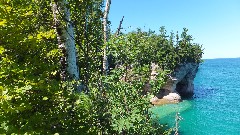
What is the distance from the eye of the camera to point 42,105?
9.30m

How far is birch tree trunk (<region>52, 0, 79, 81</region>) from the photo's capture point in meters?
11.6

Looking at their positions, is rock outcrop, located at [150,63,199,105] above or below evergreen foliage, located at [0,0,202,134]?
below

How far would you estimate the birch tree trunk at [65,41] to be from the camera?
11555mm

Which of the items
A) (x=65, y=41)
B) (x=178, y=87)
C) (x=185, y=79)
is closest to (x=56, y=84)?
(x=65, y=41)

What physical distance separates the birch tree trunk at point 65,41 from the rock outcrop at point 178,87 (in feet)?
179

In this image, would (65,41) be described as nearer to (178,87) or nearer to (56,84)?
(56,84)

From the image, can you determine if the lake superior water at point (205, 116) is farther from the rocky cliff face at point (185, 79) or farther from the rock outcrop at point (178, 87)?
the rocky cliff face at point (185, 79)

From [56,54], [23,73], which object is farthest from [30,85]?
[56,54]

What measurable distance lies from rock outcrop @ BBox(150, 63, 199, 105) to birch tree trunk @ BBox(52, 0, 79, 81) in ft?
179

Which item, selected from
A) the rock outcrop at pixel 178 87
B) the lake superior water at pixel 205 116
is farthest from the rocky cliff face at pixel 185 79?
the lake superior water at pixel 205 116

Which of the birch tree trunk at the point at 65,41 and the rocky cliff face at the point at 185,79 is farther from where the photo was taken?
the rocky cliff face at the point at 185,79

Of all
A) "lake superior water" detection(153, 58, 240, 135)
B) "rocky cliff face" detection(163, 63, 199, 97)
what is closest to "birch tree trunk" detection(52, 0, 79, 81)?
"lake superior water" detection(153, 58, 240, 135)

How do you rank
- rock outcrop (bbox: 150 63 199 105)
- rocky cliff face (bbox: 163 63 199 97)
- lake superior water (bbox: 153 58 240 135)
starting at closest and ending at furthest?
lake superior water (bbox: 153 58 240 135)
rock outcrop (bbox: 150 63 199 105)
rocky cliff face (bbox: 163 63 199 97)

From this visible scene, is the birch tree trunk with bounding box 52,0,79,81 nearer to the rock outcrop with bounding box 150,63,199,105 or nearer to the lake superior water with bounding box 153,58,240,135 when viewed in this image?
the lake superior water with bounding box 153,58,240,135
